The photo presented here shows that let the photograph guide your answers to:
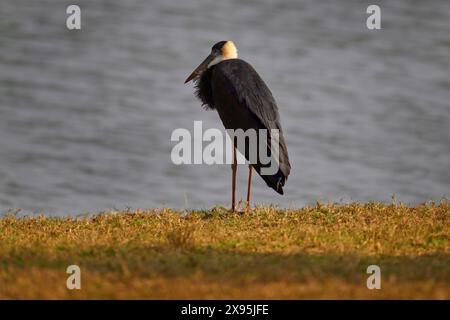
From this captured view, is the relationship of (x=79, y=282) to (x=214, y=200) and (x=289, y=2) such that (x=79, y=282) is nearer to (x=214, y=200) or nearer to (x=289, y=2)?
(x=214, y=200)

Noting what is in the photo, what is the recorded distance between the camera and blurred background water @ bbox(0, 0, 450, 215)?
A: 21.4 meters

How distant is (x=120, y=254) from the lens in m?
8.19

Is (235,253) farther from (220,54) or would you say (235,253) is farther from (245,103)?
(220,54)

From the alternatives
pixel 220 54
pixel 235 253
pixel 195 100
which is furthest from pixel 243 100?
pixel 195 100

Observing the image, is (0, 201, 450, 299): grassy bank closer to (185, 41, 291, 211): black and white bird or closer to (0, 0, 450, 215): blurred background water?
(185, 41, 291, 211): black and white bird

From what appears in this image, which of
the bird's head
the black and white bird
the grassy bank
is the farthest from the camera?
the bird's head

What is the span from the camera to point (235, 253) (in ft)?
27.5

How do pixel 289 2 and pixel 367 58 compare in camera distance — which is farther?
pixel 289 2

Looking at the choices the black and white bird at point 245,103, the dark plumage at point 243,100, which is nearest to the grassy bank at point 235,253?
the black and white bird at point 245,103

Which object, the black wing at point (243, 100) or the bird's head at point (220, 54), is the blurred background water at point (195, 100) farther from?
the black wing at point (243, 100)

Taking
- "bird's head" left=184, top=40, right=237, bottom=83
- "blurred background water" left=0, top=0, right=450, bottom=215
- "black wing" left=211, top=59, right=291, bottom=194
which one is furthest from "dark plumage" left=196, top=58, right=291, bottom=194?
"blurred background water" left=0, top=0, right=450, bottom=215

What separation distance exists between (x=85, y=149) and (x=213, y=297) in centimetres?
1683

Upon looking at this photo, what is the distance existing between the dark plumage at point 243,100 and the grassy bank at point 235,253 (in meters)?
0.90
